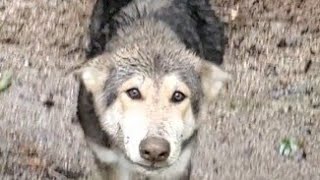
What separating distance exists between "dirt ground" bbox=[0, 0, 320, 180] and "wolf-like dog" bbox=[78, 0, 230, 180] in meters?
0.92

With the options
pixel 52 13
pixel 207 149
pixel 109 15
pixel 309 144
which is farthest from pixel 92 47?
pixel 52 13

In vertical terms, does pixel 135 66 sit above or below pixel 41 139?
above

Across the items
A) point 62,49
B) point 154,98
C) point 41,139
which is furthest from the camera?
point 62,49

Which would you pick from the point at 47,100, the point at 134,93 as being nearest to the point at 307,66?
the point at 47,100

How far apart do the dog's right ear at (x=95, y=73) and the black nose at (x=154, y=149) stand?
636 millimetres

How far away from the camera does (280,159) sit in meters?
7.53

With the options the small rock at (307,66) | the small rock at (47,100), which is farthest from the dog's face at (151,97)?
the small rock at (307,66)

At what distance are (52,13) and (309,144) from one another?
8.01 feet

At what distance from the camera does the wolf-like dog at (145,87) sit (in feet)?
19.0

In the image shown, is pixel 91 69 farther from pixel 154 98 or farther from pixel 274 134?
pixel 274 134

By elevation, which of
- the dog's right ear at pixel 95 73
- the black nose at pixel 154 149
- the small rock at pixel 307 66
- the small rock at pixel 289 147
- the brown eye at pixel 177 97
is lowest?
the small rock at pixel 289 147

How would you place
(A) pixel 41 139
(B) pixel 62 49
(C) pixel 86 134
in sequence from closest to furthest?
(C) pixel 86 134, (A) pixel 41 139, (B) pixel 62 49

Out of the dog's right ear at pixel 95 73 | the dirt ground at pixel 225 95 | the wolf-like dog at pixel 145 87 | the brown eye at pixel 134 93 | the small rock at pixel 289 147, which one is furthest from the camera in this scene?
the small rock at pixel 289 147

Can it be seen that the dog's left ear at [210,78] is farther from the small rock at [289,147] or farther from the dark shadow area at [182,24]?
the small rock at [289,147]
